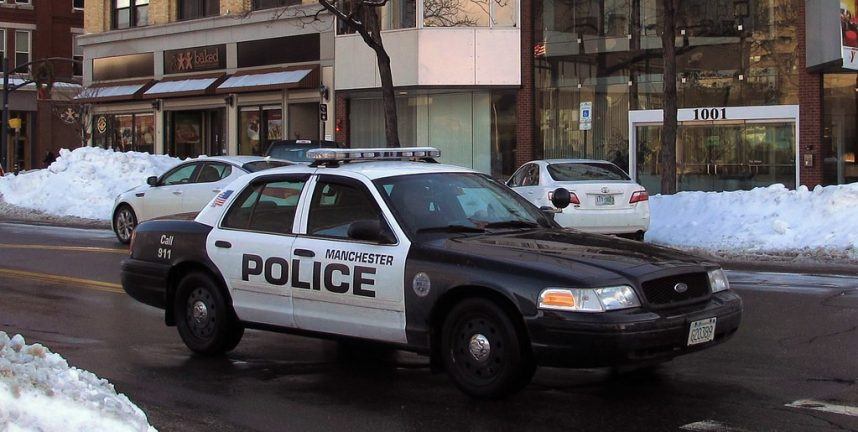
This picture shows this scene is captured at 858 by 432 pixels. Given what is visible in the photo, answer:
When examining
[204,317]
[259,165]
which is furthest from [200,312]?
[259,165]

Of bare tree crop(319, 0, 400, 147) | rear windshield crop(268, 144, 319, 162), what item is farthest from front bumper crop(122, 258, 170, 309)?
bare tree crop(319, 0, 400, 147)

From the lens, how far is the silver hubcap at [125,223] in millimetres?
17883

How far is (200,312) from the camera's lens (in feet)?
26.2

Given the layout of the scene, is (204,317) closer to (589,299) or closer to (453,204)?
(453,204)

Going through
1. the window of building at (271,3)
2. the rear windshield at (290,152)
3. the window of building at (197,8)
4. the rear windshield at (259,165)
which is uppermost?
the window of building at (197,8)

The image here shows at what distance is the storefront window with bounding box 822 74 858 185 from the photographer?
87.6 feet

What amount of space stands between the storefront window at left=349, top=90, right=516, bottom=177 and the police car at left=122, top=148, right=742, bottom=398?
23193 mm

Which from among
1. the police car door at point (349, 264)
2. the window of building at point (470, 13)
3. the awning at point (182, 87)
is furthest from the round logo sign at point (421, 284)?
the awning at point (182, 87)

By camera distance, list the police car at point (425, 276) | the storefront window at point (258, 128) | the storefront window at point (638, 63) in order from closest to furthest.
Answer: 1. the police car at point (425, 276)
2. the storefront window at point (638, 63)
3. the storefront window at point (258, 128)

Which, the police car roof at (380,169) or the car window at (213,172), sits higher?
the car window at (213,172)

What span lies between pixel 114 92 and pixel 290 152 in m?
22.2

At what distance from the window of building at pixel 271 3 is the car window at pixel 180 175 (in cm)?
1845

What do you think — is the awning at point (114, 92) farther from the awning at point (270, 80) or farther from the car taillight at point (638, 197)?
the car taillight at point (638, 197)

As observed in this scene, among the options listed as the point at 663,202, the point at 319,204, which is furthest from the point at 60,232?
the point at 319,204
